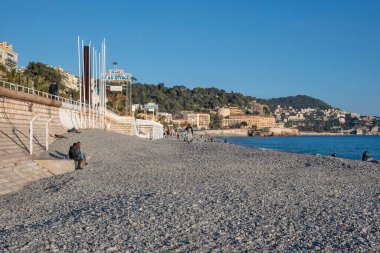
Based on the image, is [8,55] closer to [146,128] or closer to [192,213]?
[146,128]

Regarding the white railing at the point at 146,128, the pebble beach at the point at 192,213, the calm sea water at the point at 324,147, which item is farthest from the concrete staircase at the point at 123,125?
the pebble beach at the point at 192,213

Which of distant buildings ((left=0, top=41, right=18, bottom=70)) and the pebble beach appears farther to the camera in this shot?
distant buildings ((left=0, top=41, right=18, bottom=70))

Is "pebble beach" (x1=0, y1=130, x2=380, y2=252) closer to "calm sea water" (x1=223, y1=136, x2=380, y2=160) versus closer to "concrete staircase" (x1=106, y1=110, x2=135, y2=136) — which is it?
"calm sea water" (x1=223, y1=136, x2=380, y2=160)

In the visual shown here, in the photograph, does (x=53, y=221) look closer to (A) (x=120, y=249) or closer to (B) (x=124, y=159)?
(A) (x=120, y=249)

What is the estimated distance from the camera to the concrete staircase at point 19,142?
1505 cm

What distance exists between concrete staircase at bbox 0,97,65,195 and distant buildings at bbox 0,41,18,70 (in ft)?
166

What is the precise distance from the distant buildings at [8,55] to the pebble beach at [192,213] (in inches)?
2629

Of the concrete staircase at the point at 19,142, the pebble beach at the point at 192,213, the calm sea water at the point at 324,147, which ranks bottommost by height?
the calm sea water at the point at 324,147

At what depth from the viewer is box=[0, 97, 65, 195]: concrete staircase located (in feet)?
49.4

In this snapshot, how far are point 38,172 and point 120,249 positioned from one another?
36.0 feet

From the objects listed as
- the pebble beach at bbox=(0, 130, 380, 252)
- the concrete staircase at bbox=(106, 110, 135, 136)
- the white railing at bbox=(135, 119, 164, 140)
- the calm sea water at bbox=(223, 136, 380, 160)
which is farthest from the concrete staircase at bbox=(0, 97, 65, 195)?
the calm sea water at bbox=(223, 136, 380, 160)

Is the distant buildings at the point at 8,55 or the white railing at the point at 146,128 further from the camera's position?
the distant buildings at the point at 8,55

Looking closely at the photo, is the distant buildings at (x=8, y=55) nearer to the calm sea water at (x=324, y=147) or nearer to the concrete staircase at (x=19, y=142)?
the calm sea water at (x=324, y=147)

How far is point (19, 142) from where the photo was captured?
20.1 metres
